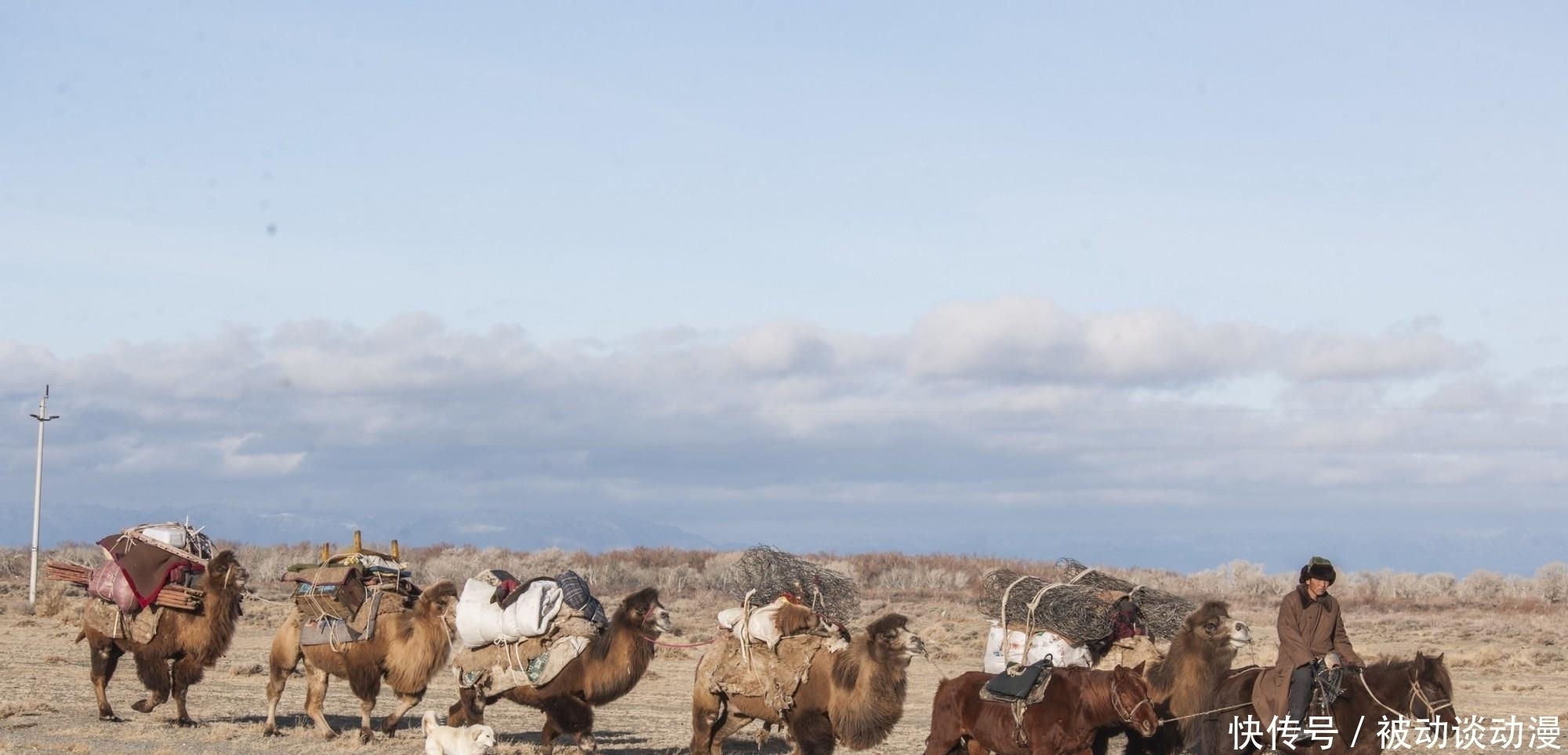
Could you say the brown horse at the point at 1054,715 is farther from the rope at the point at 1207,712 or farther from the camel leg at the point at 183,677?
the camel leg at the point at 183,677

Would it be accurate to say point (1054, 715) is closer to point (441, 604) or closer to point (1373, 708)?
point (1373, 708)

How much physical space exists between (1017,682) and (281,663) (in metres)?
8.69

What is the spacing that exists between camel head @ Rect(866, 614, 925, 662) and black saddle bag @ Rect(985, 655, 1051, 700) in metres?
0.81

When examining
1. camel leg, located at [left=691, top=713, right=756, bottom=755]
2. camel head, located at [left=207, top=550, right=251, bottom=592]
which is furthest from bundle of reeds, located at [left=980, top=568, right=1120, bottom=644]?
camel head, located at [left=207, top=550, right=251, bottom=592]

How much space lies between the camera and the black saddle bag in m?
12.2

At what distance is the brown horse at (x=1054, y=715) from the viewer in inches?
460

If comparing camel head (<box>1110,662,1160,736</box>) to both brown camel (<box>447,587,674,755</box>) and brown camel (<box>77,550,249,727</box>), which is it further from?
brown camel (<box>77,550,249,727</box>)

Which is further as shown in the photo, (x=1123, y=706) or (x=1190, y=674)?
(x=1190, y=674)

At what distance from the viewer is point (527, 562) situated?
57.0m

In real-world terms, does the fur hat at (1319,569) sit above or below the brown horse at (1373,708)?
above

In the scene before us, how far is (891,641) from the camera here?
13141mm

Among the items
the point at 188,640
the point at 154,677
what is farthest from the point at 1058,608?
the point at 154,677

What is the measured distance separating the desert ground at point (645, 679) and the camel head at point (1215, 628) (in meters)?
2.63

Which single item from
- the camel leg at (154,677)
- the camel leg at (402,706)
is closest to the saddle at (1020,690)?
the camel leg at (402,706)
